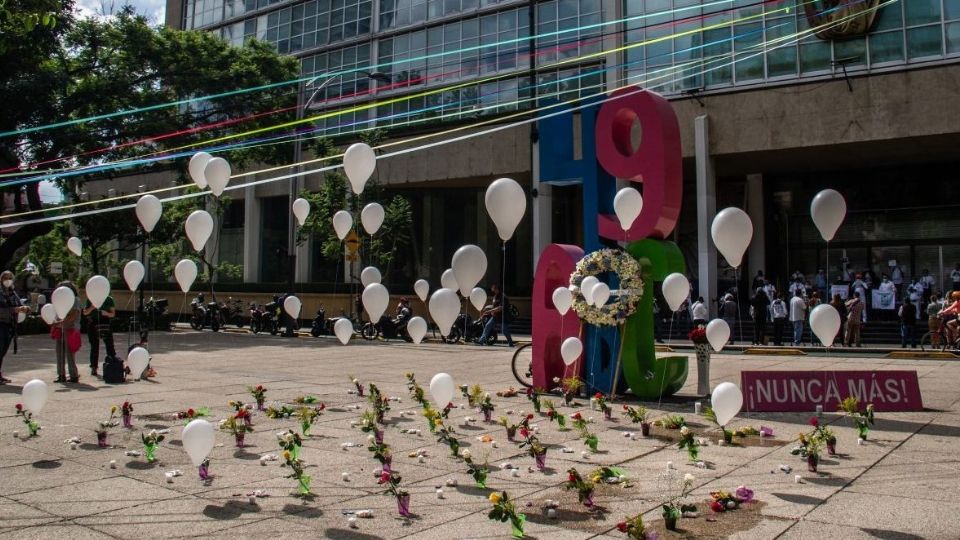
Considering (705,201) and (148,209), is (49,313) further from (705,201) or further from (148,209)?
(705,201)

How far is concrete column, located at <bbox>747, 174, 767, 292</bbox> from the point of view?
101 ft

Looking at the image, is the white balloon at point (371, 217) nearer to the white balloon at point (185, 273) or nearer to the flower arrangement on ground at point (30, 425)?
the white balloon at point (185, 273)

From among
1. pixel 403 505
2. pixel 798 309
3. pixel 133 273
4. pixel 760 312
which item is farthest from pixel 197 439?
pixel 760 312

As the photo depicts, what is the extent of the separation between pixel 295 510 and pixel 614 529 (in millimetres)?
2225

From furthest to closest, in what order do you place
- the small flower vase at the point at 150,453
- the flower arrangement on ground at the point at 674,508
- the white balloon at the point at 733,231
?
the white balloon at the point at 733,231 → the small flower vase at the point at 150,453 → the flower arrangement on ground at the point at 674,508

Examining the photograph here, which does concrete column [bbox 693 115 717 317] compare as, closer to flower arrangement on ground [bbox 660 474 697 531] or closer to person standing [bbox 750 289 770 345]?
person standing [bbox 750 289 770 345]

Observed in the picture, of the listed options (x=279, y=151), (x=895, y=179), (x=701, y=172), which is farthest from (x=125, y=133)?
(x=895, y=179)

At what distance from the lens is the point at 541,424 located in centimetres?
882

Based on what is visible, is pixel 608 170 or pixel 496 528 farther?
pixel 608 170

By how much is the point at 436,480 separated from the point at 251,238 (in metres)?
37.4

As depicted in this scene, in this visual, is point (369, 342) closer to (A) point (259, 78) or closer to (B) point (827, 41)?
(A) point (259, 78)

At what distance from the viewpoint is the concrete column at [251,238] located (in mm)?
41125

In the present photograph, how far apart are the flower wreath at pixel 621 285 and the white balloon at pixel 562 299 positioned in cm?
9

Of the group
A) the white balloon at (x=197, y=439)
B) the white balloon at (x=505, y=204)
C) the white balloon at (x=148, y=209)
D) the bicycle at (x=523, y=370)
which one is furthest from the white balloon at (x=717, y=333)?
the white balloon at (x=148, y=209)
